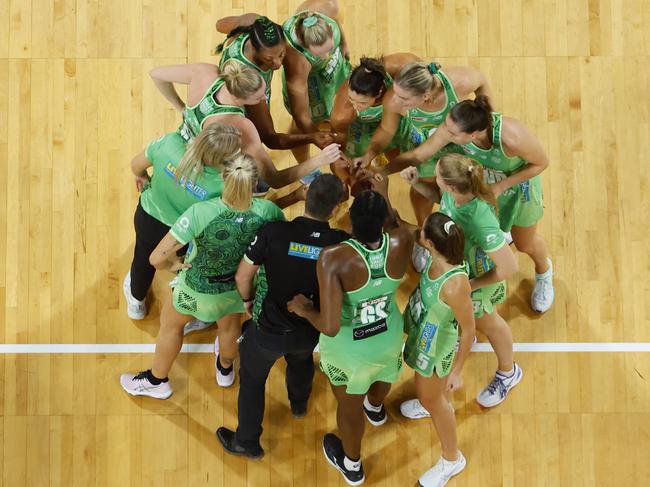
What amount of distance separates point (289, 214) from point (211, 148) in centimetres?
158

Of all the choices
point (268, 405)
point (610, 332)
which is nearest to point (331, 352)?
point (268, 405)

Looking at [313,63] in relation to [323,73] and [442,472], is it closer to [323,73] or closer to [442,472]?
[323,73]

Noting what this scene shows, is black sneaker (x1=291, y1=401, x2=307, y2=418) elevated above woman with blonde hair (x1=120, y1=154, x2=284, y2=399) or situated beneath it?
situated beneath

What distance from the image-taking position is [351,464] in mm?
4488

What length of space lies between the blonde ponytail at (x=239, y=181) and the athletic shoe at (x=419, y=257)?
36.3 inches

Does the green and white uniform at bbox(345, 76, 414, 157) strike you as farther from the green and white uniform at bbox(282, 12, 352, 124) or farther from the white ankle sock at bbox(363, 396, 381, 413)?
the white ankle sock at bbox(363, 396, 381, 413)

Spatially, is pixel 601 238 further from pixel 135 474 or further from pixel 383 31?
pixel 135 474

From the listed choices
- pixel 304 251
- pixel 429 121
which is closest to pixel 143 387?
pixel 304 251

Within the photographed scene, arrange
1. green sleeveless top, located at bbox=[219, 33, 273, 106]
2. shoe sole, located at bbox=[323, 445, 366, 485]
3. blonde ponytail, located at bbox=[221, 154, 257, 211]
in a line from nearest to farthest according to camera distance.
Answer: blonde ponytail, located at bbox=[221, 154, 257, 211] < green sleeveless top, located at bbox=[219, 33, 273, 106] < shoe sole, located at bbox=[323, 445, 366, 485]

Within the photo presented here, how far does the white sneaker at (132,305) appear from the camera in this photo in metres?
4.80

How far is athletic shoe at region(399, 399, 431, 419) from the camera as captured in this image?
185 inches

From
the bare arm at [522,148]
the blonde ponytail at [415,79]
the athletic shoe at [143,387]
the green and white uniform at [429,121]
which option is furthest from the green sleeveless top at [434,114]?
the athletic shoe at [143,387]

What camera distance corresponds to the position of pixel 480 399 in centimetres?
476

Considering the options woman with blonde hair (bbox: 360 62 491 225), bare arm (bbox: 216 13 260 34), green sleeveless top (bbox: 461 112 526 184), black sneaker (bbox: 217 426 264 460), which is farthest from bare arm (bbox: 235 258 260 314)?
bare arm (bbox: 216 13 260 34)
